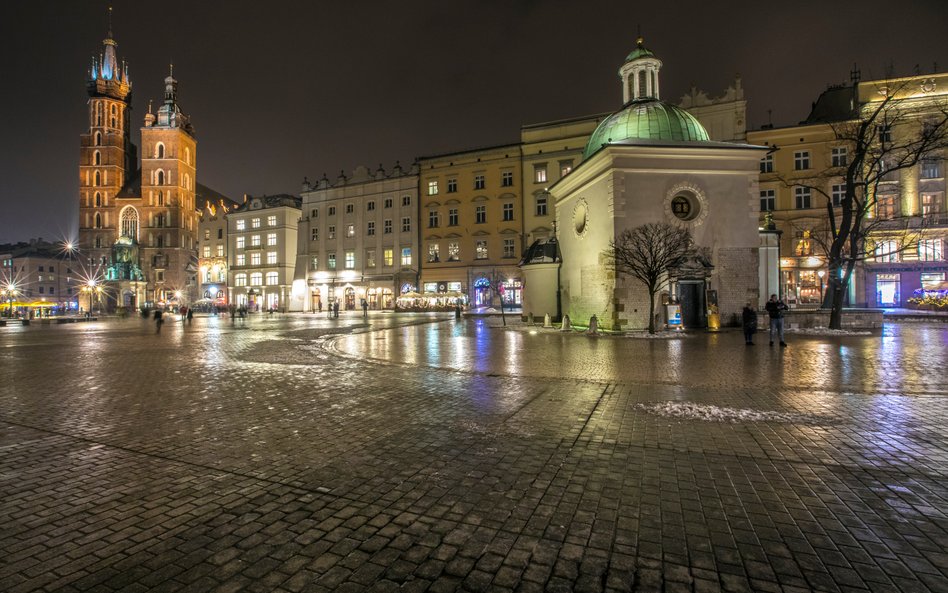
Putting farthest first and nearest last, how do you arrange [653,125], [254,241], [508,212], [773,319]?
1. [254,241]
2. [508,212]
3. [653,125]
4. [773,319]

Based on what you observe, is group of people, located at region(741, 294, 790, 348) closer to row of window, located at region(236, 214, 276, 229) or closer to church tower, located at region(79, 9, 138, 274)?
row of window, located at region(236, 214, 276, 229)

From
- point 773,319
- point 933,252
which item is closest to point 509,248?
point 773,319

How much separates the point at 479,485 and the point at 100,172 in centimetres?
11228

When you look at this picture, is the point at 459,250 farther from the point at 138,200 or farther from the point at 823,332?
the point at 138,200

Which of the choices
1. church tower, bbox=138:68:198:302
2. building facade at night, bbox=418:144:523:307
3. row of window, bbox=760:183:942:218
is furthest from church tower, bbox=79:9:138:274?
row of window, bbox=760:183:942:218

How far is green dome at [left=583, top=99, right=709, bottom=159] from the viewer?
25562 millimetres

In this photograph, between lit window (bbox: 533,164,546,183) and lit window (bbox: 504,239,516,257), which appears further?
lit window (bbox: 504,239,516,257)

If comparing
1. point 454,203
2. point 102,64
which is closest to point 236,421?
point 454,203

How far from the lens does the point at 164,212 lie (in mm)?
84688

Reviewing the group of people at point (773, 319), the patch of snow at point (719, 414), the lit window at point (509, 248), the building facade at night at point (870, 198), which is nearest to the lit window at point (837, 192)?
the building facade at night at point (870, 198)

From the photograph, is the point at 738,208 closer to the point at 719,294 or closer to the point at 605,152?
the point at 719,294

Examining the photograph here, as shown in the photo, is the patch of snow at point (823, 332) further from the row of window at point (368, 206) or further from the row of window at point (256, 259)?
the row of window at point (256, 259)

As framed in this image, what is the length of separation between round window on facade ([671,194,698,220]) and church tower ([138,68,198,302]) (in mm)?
83545

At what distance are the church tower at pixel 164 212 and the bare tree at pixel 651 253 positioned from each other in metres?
82.4
